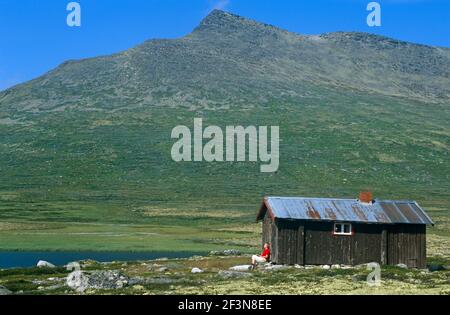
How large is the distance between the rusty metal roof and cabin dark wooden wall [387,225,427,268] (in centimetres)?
78

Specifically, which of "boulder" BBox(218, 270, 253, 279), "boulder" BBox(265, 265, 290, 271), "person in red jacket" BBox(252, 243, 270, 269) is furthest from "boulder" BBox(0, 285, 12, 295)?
"person in red jacket" BBox(252, 243, 270, 269)

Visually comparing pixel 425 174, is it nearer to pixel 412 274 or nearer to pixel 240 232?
pixel 240 232

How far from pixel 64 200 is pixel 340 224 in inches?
4136

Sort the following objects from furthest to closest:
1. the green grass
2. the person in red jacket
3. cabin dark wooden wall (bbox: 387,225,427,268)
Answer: the green grass
cabin dark wooden wall (bbox: 387,225,427,268)
the person in red jacket

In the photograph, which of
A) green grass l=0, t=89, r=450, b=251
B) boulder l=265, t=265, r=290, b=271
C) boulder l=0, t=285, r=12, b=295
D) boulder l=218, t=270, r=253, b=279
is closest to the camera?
boulder l=0, t=285, r=12, b=295

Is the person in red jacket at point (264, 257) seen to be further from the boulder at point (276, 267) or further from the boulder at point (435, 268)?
the boulder at point (435, 268)

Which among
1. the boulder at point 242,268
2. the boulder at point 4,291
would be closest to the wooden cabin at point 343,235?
the boulder at point 242,268

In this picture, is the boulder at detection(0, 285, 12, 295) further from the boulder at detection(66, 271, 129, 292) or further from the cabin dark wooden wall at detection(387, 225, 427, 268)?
the cabin dark wooden wall at detection(387, 225, 427, 268)

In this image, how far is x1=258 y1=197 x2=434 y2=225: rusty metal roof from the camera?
48.5 m

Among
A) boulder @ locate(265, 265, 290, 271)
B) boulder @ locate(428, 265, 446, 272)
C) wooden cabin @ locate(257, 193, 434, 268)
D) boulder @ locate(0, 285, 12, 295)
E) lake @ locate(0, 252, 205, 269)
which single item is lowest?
lake @ locate(0, 252, 205, 269)

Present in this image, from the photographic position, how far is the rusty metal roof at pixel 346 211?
159 feet

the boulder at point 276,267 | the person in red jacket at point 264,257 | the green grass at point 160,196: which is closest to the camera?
the boulder at point 276,267

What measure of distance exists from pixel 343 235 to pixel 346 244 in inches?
28.1

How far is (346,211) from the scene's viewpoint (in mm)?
49625
